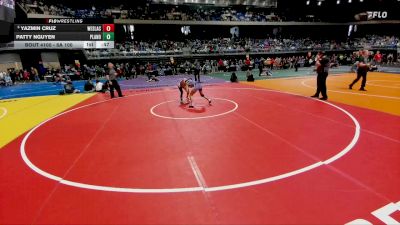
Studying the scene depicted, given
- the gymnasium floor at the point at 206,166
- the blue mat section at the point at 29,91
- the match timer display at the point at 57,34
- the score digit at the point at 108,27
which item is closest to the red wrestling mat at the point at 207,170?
the gymnasium floor at the point at 206,166

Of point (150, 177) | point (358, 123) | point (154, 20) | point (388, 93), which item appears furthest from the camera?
point (154, 20)

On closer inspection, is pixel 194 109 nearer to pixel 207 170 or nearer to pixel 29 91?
pixel 207 170

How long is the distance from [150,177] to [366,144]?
16.1 feet

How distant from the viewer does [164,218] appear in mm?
3725

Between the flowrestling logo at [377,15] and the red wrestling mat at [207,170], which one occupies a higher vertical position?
the flowrestling logo at [377,15]

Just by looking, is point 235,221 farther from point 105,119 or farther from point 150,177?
point 105,119

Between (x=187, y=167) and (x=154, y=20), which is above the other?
(x=154, y=20)

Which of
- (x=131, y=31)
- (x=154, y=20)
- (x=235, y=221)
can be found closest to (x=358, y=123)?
(x=235, y=221)

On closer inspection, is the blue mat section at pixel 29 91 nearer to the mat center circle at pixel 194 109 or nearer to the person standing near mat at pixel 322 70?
the mat center circle at pixel 194 109

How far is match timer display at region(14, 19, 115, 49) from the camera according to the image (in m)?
12.9

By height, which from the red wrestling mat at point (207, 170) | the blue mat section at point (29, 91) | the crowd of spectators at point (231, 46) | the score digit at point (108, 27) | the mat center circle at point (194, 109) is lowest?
the red wrestling mat at point (207, 170)

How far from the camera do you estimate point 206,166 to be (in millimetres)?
5355

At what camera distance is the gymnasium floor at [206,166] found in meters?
3.86

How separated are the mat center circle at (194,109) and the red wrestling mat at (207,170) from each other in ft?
0.98
